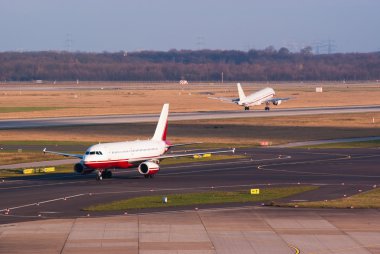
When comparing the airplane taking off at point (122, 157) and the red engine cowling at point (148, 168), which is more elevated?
the airplane taking off at point (122, 157)

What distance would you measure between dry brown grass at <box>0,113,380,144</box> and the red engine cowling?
94.6 feet

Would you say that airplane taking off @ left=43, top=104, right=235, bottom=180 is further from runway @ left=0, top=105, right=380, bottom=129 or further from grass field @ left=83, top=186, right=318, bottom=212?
runway @ left=0, top=105, right=380, bottom=129

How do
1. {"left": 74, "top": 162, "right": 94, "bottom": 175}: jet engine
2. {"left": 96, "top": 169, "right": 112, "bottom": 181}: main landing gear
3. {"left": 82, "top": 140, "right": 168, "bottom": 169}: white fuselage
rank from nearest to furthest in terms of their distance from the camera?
{"left": 82, "top": 140, "right": 168, "bottom": 169}: white fuselage → {"left": 74, "top": 162, "right": 94, "bottom": 175}: jet engine → {"left": 96, "top": 169, "right": 112, "bottom": 181}: main landing gear

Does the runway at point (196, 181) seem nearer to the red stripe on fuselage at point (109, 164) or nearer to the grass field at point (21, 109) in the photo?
the red stripe on fuselage at point (109, 164)


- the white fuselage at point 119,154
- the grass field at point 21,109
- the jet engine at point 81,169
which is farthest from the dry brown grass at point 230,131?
the grass field at point 21,109

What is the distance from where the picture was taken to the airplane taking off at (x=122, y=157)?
64750mm

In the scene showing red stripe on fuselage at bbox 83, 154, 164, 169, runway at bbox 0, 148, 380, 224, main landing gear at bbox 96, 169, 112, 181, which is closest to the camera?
runway at bbox 0, 148, 380, 224

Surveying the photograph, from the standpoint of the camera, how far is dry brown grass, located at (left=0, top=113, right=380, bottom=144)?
10169cm

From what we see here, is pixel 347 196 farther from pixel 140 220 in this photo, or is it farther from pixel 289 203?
pixel 140 220

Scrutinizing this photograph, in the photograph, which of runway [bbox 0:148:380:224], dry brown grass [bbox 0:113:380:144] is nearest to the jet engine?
runway [bbox 0:148:380:224]

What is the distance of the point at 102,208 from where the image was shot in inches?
2061

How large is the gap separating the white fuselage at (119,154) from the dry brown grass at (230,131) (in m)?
27.4

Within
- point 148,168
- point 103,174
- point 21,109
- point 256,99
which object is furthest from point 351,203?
point 21,109

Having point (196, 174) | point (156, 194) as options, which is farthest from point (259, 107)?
point (156, 194)
